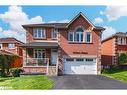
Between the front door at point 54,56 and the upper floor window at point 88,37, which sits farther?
the front door at point 54,56

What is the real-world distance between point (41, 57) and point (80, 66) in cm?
559

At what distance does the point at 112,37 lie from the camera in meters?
46.5

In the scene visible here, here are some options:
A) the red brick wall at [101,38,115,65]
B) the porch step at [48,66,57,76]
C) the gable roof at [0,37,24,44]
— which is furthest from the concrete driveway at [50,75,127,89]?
the gable roof at [0,37,24,44]

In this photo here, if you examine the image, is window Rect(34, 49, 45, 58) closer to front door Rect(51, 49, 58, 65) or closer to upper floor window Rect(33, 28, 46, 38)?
front door Rect(51, 49, 58, 65)

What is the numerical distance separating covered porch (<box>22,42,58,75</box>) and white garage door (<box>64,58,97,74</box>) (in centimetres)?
156

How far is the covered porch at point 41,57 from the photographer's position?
37875 millimetres

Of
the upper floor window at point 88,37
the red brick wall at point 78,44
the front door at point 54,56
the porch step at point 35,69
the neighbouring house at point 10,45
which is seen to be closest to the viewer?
the porch step at point 35,69

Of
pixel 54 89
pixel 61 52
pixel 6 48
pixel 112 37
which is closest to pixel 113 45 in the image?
pixel 112 37

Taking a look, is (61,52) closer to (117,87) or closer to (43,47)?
(43,47)

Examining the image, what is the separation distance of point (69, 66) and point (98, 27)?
6.18 metres

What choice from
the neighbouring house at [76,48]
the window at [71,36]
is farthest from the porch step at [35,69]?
the window at [71,36]

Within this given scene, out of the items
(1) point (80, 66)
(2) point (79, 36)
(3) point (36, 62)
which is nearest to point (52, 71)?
(3) point (36, 62)

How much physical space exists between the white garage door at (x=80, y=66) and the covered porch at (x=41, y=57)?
5.12 ft

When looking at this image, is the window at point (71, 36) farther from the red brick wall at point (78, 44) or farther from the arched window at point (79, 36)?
the arched window at point (79, 36)
